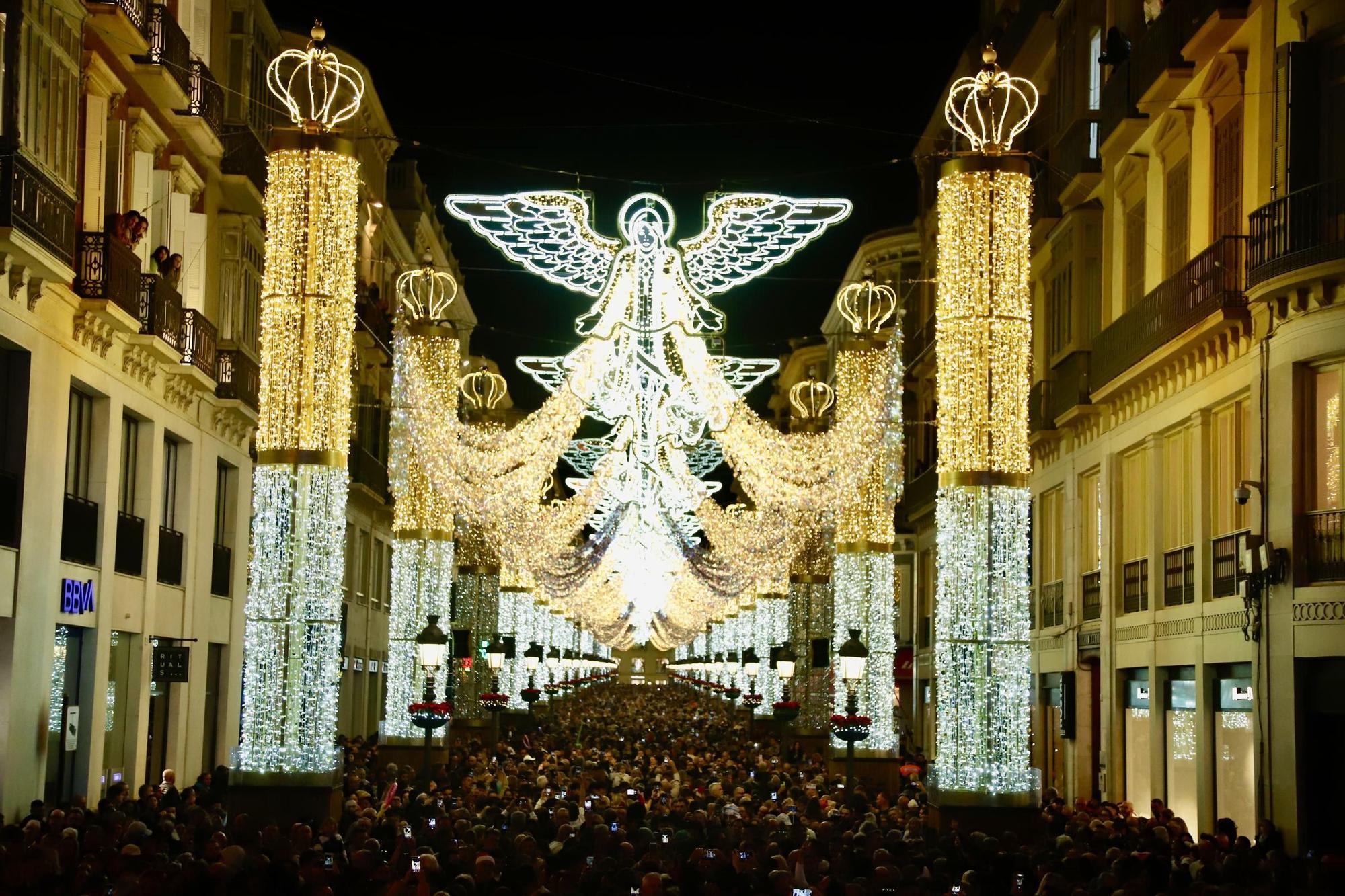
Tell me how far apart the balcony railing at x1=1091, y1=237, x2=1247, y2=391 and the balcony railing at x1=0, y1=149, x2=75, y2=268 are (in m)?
13.7

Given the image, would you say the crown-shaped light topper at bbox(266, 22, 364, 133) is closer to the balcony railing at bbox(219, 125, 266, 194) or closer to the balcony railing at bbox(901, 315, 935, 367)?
the balcony railing at bbox(219, 125, 266, 194)

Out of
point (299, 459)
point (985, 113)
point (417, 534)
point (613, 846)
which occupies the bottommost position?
point (613, 846)

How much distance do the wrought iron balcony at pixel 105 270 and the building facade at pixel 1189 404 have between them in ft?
45.2

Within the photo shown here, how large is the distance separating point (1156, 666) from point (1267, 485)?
21.9 feet

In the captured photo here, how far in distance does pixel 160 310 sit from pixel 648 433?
870 cm

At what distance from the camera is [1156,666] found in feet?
91.8

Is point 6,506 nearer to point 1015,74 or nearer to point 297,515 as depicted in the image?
point 297,515

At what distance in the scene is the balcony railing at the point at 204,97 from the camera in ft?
93.0

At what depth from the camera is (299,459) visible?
20266mm

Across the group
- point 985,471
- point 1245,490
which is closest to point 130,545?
point 985,471

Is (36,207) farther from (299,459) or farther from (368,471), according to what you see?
(368,471)

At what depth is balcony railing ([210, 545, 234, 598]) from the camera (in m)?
33.6

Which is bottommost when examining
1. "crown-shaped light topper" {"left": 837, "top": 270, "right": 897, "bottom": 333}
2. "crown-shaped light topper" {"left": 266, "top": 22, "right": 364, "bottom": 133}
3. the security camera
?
the security camera

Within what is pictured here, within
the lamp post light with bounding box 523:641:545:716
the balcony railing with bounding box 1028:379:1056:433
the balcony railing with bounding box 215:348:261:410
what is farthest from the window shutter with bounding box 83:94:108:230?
the lamp post light with bounding box 523:641:545:716
